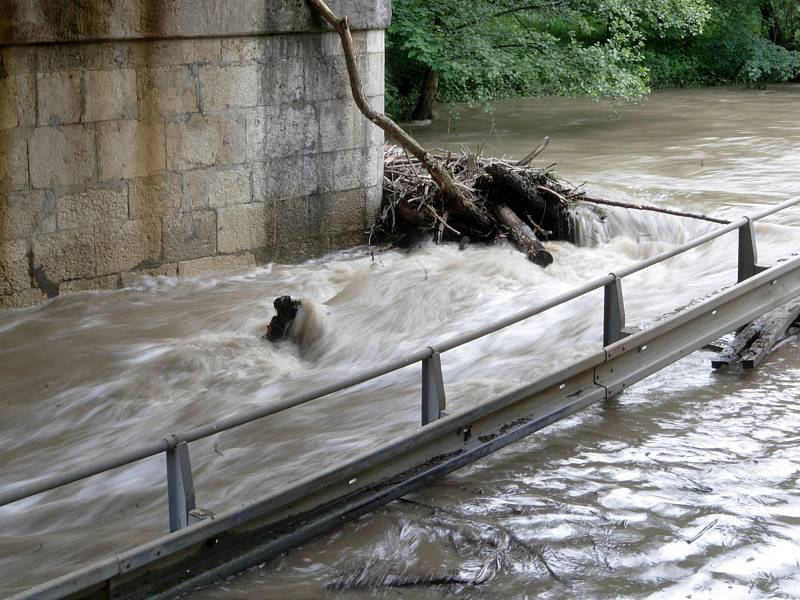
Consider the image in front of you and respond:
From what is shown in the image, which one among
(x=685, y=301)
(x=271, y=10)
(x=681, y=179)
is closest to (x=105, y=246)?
(x=271, y=10)

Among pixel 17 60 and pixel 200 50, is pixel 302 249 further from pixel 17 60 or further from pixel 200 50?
pixel 17 60

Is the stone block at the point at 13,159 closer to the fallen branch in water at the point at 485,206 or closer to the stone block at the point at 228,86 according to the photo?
the stone block at the point at 228,86

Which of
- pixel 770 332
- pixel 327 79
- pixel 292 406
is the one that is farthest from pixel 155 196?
pixel 292 406

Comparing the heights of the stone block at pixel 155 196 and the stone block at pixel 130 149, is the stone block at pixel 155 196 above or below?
below

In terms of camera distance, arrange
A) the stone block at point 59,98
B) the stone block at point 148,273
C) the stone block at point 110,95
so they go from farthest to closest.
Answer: the stone block at point 148,273 < the stone block at point 110,95 < the stone block at point 59,98

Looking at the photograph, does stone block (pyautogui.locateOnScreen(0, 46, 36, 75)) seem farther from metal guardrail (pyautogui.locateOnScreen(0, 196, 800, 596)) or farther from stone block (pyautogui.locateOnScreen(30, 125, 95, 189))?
metal guardrail (pyautogui.locateOnScreen(0, 196, 800, 596))

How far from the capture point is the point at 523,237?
11.6 metres

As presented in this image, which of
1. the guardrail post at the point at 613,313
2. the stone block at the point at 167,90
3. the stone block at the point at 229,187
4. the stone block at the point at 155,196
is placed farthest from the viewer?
the stone block at the point at 229,187

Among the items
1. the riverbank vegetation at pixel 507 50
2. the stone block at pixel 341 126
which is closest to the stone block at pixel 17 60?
the stone block at pixel 341 126

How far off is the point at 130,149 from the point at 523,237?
4100 mm

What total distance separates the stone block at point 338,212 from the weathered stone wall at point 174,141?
0.02 m

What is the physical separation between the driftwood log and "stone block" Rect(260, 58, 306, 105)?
5169mm

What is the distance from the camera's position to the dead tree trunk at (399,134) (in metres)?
11.0

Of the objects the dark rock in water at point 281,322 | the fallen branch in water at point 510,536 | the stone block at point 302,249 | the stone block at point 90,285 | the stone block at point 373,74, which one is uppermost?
the stone block at point 373,74
